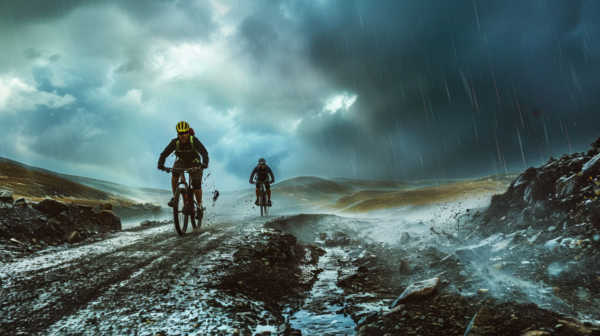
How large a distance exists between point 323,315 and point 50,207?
886cm

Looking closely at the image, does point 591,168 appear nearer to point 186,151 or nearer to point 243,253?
point 243,253

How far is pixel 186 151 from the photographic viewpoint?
8.84 meters

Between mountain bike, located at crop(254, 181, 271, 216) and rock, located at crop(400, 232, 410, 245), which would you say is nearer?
rock, located at crop(400, 232, 410, 245)

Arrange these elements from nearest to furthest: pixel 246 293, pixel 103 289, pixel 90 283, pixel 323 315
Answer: pixel 103 289
pixel 90 283
pixel 323 315
pixel 246 293

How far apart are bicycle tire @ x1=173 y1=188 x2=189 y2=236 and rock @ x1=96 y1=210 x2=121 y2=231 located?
3207 mm

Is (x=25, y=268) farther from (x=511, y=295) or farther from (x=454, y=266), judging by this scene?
(x=454, y=266)

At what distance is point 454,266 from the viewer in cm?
578

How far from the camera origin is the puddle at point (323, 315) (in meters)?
3.64

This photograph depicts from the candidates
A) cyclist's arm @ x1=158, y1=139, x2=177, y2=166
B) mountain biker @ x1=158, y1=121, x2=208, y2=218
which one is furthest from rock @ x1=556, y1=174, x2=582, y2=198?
cyclist's arm @ x1=158, y1=139, x2=177, y2=166

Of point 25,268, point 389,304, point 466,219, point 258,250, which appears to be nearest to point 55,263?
point 25,268

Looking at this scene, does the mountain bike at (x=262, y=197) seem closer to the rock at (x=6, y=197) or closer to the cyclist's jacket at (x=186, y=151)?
the cyclist's jacket at (x=186, y=151)

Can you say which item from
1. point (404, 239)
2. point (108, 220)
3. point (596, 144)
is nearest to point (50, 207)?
point (108, 220)

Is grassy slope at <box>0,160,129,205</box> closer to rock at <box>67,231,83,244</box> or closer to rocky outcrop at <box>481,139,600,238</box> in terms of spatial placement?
rock at <box>67,231,83,244</box>

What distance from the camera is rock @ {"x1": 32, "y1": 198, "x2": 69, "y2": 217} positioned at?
8.00 metres
